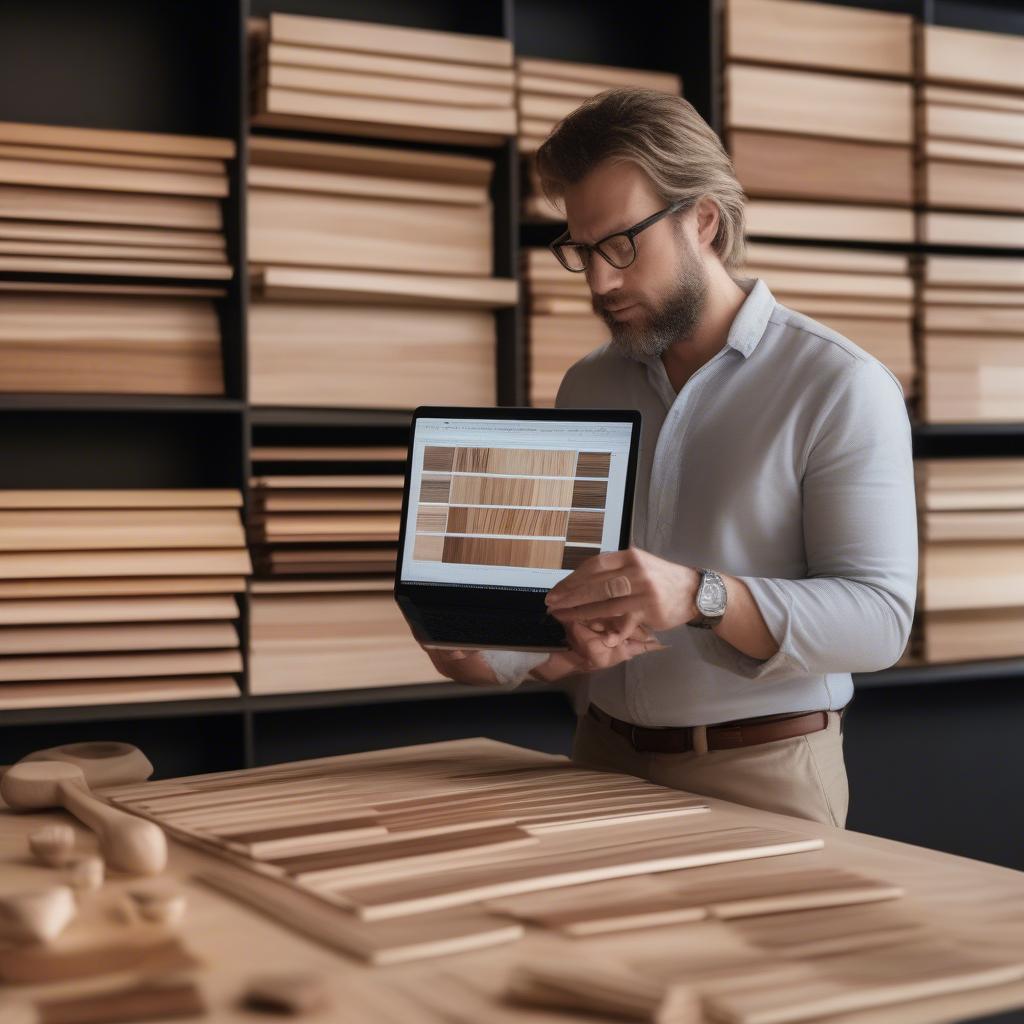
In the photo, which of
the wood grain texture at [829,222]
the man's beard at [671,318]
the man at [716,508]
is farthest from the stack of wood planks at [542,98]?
the man's beard at [671,318]

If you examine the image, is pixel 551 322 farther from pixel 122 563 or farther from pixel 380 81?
pixel 122 563

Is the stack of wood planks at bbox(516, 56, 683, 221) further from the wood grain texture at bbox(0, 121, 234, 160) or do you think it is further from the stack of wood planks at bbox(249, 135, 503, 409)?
the wood grain texture at bbox(0, 121, 234, 160)

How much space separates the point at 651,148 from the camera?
1.94 m

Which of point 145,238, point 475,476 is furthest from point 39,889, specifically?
point 145,238

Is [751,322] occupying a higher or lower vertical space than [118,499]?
higher

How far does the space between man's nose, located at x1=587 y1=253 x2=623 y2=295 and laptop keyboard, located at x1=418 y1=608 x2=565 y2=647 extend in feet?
1.69

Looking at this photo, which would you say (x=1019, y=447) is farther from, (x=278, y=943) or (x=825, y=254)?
(x=278, y=943)

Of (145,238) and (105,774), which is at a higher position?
(145,238)

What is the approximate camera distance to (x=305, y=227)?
2881mm

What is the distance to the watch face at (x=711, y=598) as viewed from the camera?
1607 mm

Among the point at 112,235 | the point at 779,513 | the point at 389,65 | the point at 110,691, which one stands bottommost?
the point at 110,691

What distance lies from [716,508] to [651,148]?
51 centimetres

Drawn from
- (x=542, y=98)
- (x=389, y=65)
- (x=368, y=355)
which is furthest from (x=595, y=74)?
(x=368, y=355)

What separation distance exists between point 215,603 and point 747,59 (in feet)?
5.53
